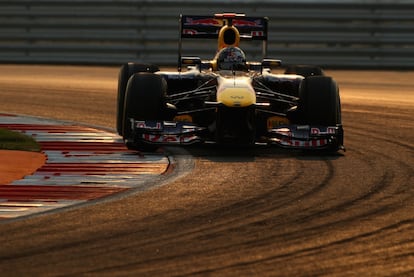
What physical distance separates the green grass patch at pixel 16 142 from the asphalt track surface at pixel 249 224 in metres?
1.90

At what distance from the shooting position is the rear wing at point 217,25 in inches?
639

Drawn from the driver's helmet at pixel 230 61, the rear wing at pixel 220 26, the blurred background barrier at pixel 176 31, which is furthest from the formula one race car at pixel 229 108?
the blurred background barrier at pixel 176 31

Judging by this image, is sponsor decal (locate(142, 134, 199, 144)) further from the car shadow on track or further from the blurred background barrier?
the blurred background barrier

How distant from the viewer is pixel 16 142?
14133 millimetres

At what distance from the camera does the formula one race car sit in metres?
13.4

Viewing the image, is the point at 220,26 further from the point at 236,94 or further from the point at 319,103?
the point at 236,94

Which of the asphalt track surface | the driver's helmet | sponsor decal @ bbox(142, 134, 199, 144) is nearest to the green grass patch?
sponsor decal @ bbox(142, 134, 199, 144)

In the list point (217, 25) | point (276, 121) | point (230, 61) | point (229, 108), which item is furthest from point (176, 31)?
point (229, 108)

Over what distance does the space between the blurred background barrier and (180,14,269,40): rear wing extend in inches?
457

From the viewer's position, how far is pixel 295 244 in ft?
27.2

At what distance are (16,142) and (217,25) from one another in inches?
147

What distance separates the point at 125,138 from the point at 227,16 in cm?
316

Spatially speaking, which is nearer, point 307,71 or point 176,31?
point 307,71

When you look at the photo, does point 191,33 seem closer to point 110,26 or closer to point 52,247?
point 52,247
